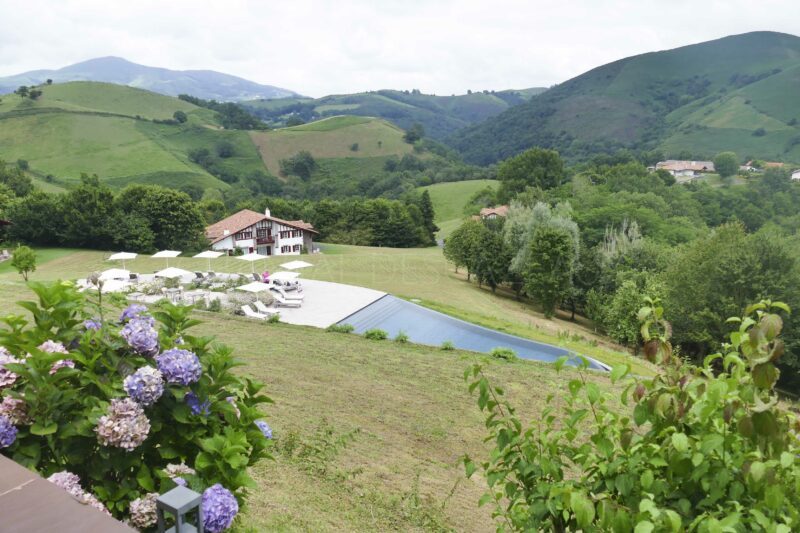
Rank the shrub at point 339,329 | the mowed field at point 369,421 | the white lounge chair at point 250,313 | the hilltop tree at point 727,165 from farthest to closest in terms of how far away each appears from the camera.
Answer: the hilltop tree at point 727,165 → the white lounge chair at point 250,313 → the shrub at point 339,329 → the mowed field at point 369,421

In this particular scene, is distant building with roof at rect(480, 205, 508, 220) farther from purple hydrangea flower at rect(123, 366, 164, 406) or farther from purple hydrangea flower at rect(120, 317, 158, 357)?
purple hydrangea flower at rect(123, 366, 164, 406)

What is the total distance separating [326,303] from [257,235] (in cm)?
2851

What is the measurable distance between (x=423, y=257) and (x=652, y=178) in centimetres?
4312

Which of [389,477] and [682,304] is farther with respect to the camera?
[682,304]

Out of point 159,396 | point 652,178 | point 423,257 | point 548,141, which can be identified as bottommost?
point 423,257

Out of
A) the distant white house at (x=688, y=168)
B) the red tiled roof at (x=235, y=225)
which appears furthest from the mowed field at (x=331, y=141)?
the distant white house at (x=688, y=168)

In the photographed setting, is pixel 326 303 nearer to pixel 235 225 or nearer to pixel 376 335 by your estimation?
pixel 376 335

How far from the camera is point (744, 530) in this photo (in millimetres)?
1850

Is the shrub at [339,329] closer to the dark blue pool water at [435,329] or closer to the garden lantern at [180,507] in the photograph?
the dark blue pool water at [435,329]

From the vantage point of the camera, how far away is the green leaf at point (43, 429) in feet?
6.84

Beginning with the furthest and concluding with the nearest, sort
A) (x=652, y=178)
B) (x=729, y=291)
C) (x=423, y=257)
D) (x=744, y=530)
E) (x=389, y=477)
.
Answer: (x=652, y=178)
(x=423, y=257)
(x=729, y=291)
(x=389, y=477)
(x=744, y=530)

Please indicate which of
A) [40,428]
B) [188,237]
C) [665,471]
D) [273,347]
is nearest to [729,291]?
[273,347]

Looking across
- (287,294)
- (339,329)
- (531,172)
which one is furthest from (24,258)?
(531,172)

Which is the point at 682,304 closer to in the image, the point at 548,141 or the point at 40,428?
the point at 40,428
